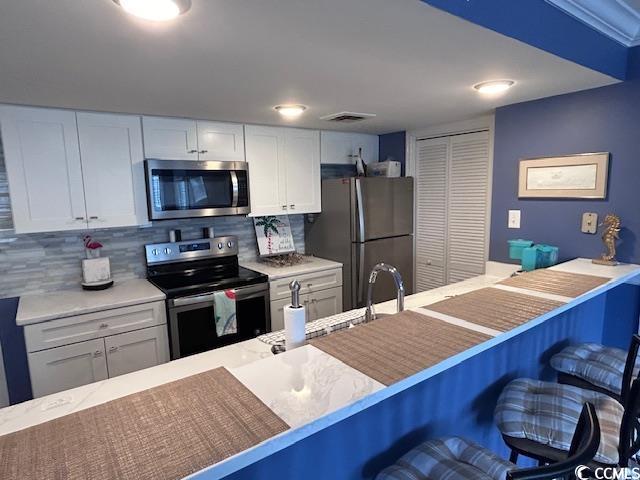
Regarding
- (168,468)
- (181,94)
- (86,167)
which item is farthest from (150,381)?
(86,167)

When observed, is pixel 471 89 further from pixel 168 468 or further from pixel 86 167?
pixel 86 167

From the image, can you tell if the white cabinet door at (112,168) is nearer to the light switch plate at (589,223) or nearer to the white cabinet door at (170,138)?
the white cabinet door at (170,138)

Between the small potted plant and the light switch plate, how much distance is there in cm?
326

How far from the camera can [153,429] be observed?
821mm

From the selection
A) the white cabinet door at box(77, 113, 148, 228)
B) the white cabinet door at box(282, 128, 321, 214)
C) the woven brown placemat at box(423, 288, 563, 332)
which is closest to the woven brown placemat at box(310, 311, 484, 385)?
the woven brown placemat at box(423, 288, 563, 332)

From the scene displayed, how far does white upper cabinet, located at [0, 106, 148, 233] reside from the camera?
225 cm

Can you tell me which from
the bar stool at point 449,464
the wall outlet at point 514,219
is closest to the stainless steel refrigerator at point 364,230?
the wall outlet at point 514,219

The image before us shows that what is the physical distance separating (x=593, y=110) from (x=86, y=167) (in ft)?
10.6

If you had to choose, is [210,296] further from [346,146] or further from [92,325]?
[346,146]

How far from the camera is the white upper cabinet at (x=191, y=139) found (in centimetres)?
267

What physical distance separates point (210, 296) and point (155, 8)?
1864mm

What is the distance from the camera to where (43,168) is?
2.32 meters

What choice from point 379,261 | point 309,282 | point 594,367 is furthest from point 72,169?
point 594,367

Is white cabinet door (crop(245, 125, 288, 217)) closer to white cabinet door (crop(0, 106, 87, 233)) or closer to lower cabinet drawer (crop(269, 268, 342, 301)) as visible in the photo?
lower cabinet drawer (crop(269, 268, 342, 301))
